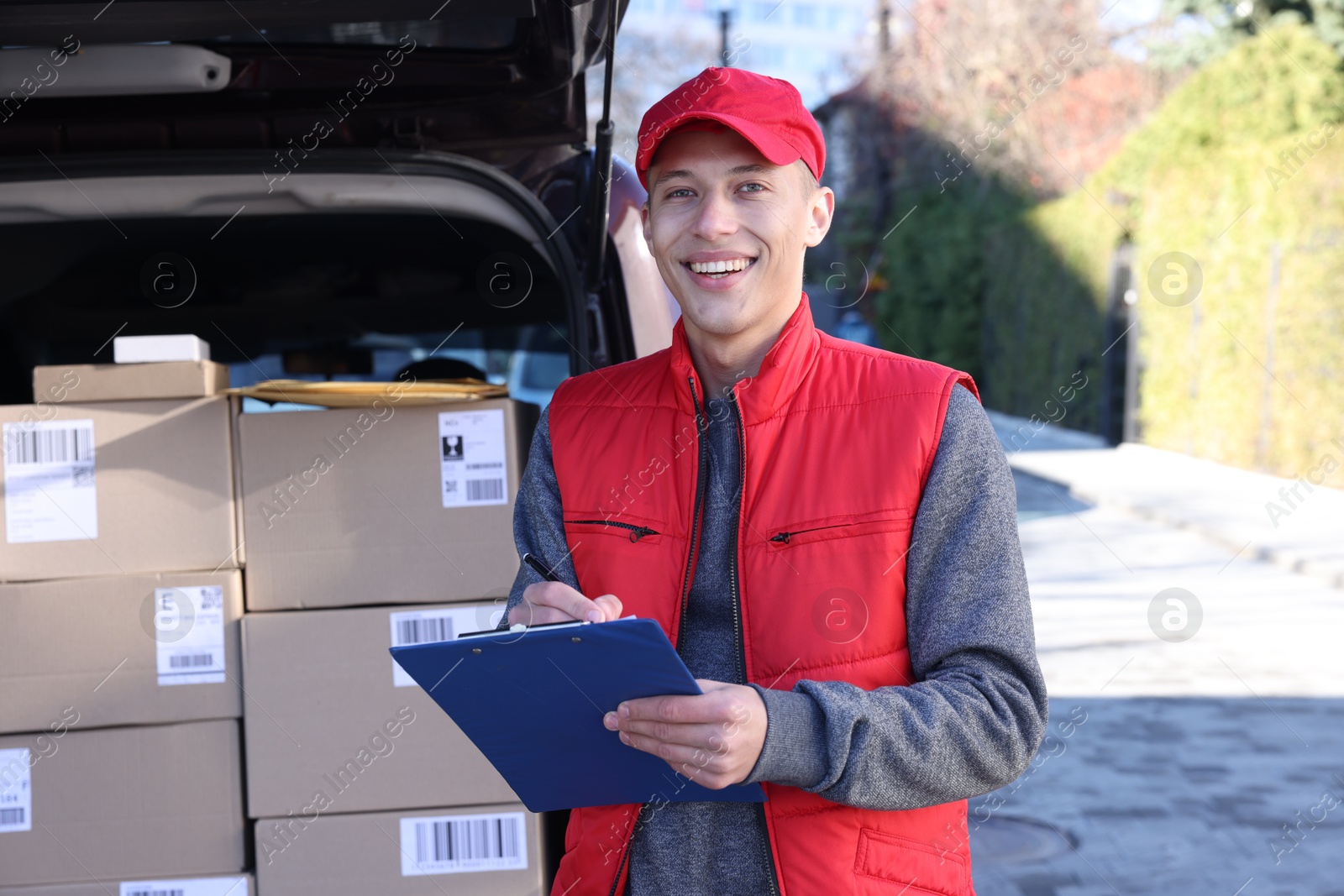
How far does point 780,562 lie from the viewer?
1510 mm

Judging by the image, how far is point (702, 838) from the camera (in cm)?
153

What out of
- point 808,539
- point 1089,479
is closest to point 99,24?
point 808,539

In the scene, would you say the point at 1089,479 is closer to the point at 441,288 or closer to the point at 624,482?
the point at 441,288

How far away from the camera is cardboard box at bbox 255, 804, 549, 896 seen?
7.63ft

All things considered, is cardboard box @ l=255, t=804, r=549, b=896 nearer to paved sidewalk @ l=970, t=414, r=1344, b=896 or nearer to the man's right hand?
the man's right hand

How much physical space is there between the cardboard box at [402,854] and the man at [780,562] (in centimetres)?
76

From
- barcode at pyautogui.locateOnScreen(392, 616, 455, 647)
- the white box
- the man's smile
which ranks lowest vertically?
barcode at pyautogui.locateOnScreen(392, 616, 455, 647)

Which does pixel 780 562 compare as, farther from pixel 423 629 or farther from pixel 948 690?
pixel 423 629

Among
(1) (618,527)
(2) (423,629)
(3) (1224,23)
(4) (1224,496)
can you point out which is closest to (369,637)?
(2) (423,629)

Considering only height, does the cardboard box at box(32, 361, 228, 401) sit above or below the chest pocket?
above

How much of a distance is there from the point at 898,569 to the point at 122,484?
60.6 inches

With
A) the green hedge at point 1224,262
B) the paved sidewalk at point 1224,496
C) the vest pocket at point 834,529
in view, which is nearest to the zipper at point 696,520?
the vest pocket at point 834,529

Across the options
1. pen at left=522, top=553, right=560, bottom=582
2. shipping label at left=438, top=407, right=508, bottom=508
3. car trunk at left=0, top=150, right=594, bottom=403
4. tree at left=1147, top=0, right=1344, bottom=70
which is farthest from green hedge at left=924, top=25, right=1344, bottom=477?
pen at left=522, top=553, right=560, bottom=582

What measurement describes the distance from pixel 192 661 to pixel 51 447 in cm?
47
